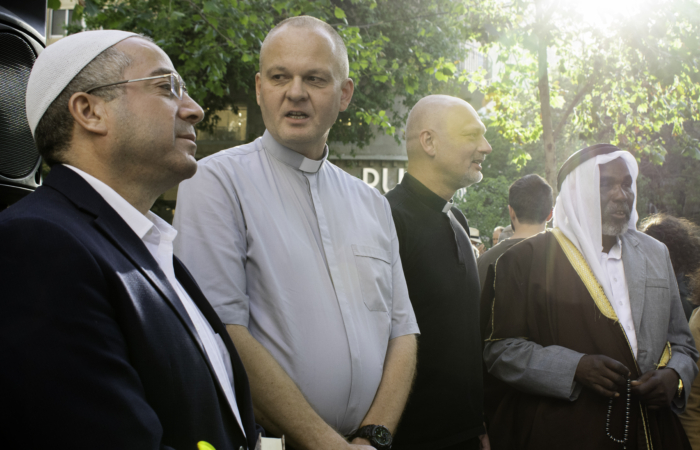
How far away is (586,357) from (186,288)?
6.93ft

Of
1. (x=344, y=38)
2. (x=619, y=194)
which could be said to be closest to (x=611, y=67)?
(x=344, y=38)

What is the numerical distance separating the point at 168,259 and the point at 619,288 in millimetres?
2588

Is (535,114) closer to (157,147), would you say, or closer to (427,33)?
(427,33)

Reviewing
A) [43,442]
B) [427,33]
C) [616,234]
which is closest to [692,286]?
[616,234]

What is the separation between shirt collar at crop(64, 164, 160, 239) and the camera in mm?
1444

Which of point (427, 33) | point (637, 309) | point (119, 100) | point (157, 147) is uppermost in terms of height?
point (427, 33)

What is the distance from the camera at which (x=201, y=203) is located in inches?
78.4

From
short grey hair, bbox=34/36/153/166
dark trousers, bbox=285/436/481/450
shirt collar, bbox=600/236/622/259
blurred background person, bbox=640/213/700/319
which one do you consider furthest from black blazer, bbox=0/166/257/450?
blurred background person, bbox=640/213/700/319

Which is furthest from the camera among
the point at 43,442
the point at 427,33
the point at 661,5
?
the point at 427,33

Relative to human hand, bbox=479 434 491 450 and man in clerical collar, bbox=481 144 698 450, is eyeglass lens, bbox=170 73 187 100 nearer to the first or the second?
man in clerical collar, bbox=481 144 698 450

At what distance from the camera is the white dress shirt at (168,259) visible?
1.46 metres

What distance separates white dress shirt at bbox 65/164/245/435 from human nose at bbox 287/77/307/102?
809mm

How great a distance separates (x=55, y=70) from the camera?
152 cm

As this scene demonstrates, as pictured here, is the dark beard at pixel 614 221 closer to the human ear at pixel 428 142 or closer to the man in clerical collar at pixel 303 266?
the human ear at pixel 428 142
